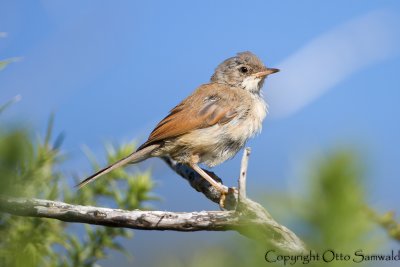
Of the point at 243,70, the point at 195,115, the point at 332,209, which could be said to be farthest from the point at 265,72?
the point at 332,209

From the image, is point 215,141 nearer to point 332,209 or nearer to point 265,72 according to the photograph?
point 265,72

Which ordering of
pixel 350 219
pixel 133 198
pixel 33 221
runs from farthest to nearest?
pixel 133 198
pixel 33 221
pixel 350 219

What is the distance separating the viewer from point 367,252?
826mm

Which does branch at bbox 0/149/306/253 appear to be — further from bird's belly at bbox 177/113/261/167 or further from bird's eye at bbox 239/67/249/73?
bird's eye at bbox 239/67/249/73

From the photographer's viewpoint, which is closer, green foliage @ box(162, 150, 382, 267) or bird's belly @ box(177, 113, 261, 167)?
green foliage @ box(162, 150, 382, 267)

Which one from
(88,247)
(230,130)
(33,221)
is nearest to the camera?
(33,221)

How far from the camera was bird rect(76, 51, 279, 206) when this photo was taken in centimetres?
544

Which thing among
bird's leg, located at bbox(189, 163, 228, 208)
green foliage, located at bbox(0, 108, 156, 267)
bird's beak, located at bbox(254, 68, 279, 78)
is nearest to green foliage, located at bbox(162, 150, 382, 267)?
green foliage, located at bbox(0, 108, 156, 267)

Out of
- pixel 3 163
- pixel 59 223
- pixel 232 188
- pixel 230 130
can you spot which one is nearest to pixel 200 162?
pixel 230 130

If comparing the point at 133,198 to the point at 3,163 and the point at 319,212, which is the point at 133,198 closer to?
the point at 3,163

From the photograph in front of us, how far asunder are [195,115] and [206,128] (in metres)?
0.19

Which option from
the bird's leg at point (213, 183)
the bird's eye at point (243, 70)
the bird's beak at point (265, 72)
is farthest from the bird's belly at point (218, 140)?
the bird's eye at point (243, 70)

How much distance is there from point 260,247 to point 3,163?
20.6 inches

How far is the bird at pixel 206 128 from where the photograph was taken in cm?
544
